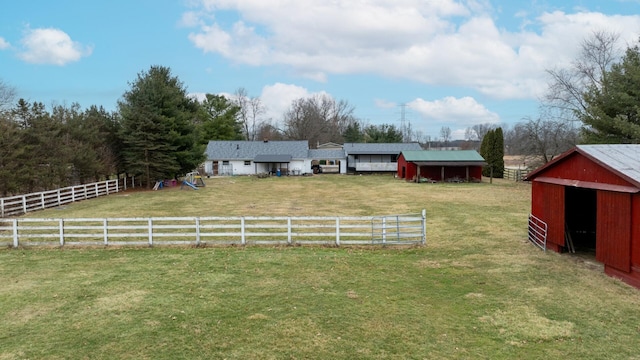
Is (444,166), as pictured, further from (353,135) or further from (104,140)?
(353,135)

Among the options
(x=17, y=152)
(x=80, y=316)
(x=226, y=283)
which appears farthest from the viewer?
(x=17, y=152)

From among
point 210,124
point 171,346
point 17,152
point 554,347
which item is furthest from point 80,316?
point 210,124

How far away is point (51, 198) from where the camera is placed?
79.1 ft

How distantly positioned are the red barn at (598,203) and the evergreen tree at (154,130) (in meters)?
27.6

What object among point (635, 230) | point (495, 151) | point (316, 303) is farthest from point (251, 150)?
point (635, 230)

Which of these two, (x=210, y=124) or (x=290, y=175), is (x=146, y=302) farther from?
(x=210, y=124)

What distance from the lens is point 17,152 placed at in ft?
69.7

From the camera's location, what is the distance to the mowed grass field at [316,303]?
21.6ft

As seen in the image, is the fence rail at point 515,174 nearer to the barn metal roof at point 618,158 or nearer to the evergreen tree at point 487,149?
the evergreen tree at point 487,149

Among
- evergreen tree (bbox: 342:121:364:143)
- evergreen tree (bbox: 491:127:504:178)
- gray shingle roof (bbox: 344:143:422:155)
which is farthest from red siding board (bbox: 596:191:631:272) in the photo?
evergreen tree (bbox: 342:121:364:143)

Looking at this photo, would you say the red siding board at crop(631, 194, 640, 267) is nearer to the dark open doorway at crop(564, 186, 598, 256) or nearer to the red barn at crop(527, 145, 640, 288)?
the red barn at crop(527, 145, 640, 288)

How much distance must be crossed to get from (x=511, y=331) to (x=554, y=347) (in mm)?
718

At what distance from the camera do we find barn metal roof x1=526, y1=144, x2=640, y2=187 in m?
10.2

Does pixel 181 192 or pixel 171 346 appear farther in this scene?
pixel 181 192
